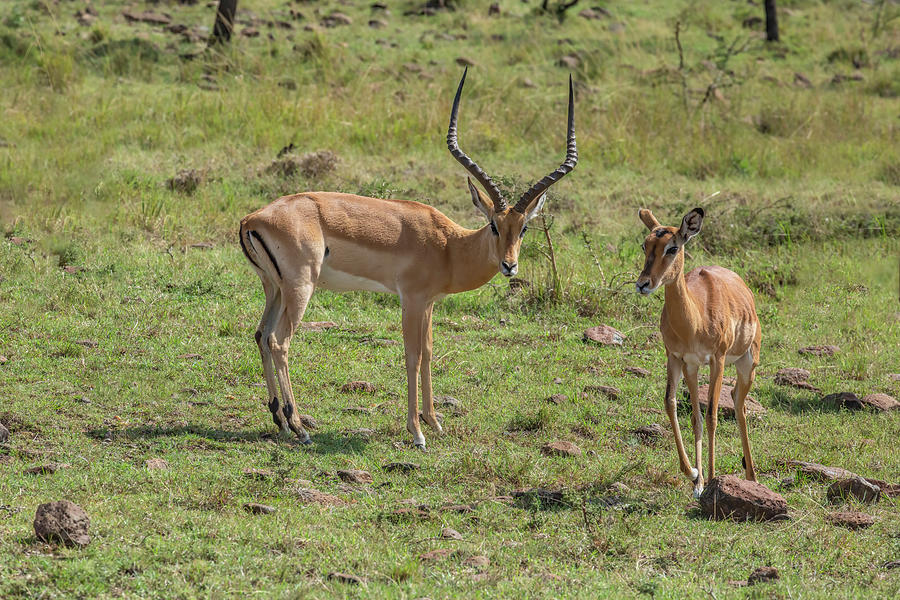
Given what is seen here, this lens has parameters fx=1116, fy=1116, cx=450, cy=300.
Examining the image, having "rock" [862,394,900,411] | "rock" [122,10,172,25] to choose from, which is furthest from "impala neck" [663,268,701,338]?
"rock" [122,10,172,25]

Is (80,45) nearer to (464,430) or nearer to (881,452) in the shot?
(464,430)

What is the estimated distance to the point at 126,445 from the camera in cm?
574

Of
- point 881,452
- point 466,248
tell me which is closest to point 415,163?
point 466,248

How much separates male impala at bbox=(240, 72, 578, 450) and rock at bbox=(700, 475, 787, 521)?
1647 mm

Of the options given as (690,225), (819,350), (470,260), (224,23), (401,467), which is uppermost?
(690,225)

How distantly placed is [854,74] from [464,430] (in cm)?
1276

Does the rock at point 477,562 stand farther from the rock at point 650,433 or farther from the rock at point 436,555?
the rock at point 650,433

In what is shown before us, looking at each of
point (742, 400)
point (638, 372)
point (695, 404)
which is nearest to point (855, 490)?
point (742, 400)

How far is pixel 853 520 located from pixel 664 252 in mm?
1543

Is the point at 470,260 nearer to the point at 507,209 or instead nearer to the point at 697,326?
the point at 507,209

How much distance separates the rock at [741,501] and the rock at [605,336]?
2.84 meters

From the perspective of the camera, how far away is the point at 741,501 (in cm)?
520

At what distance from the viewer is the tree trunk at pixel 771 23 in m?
18.4

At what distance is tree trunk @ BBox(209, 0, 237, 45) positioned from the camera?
14903 mm
